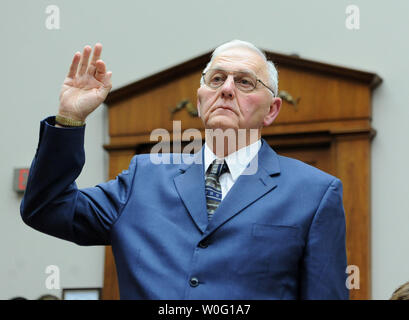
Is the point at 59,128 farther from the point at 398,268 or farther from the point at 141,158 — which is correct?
the point at 398,268

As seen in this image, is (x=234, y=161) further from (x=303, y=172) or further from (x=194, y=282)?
(x=194, y=282)

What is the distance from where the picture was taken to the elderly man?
5.17 ft

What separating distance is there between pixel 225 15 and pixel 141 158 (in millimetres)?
2728

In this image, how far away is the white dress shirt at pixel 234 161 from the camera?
69.2 inches

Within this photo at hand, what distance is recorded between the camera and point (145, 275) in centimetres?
159

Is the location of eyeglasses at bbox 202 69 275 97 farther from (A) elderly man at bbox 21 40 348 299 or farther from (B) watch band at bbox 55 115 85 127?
(B) watch band at bbox 55 115 85 127

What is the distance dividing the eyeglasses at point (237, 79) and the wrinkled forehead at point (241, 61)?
0.01 metres

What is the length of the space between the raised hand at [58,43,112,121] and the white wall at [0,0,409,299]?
263 centimetres

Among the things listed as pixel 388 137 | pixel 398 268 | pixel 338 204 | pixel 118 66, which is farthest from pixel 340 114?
pixel 338 204

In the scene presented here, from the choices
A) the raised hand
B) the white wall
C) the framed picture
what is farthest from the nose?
the framed picture

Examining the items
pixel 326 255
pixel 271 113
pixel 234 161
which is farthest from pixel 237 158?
pixel 326 255

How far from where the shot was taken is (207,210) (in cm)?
168

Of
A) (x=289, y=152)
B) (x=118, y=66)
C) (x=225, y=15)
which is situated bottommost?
(x=289, y=152)

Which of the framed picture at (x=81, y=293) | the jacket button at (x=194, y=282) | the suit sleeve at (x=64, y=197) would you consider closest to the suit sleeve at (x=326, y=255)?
Answer: the jacket button at (x=194, y=282)
